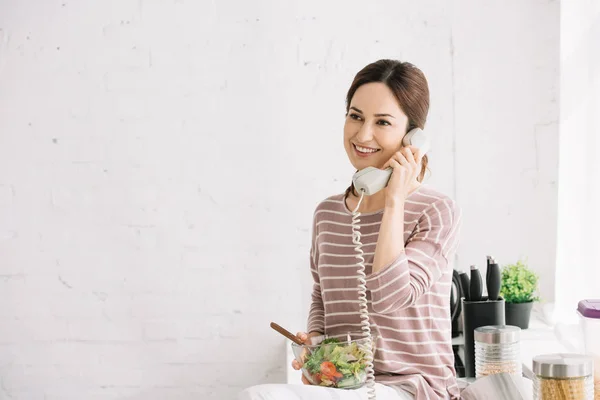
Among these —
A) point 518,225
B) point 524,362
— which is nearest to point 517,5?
point 518,225

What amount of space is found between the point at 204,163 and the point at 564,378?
68.1 inches

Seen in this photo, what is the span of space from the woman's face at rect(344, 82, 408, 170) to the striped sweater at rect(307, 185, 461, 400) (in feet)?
0.36

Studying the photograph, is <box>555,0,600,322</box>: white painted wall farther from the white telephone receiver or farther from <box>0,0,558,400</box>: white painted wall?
the white telephone receiver

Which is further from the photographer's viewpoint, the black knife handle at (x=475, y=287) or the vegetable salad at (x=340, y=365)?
the black knife handle at (x=475, y=287)

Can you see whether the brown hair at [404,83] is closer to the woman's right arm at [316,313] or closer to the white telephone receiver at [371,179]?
the white telephone receiver at [371,179]

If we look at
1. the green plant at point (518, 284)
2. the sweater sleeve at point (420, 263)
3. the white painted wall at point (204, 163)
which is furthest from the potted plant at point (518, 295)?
the sweater sleeve at point (420, 263)

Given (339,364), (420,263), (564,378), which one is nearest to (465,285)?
(420,263)

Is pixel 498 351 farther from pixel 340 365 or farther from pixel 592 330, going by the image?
pixel 340 365

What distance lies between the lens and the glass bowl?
1484 mm

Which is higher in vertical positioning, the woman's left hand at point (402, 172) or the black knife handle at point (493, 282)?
the woman's left hand at point (402, 172)

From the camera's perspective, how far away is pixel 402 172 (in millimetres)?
1550

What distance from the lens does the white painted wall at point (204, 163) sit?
9.00 feet

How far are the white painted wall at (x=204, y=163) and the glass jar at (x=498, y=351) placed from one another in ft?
3.56

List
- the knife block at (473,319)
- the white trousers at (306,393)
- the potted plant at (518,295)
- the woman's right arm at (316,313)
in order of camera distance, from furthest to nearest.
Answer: the potted plant at (518,295)
the knife block at (473,319)
the woman's right arm at (316,313)
the white trousers at (306,393)
